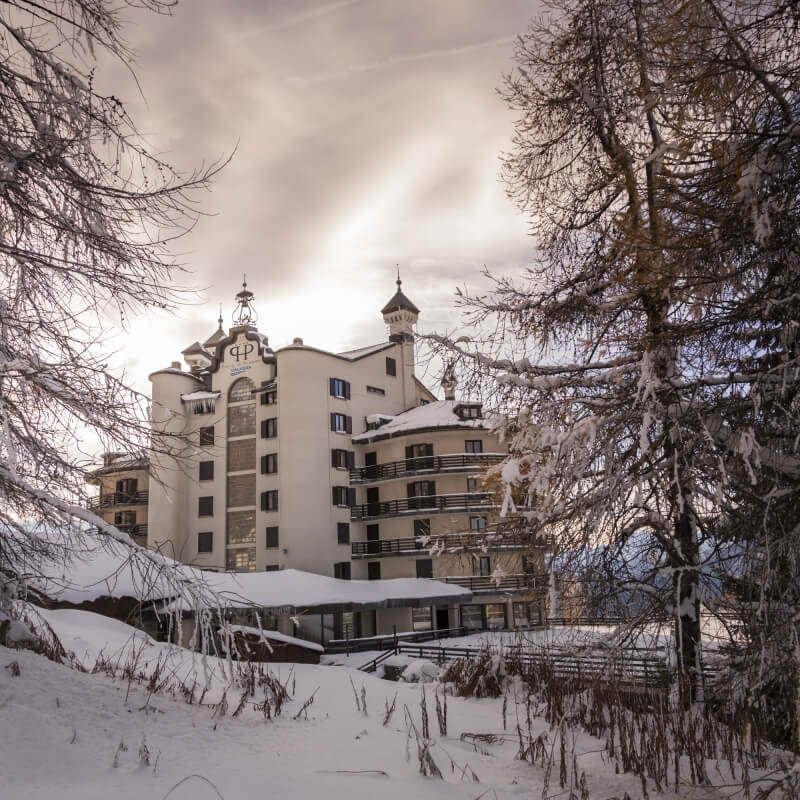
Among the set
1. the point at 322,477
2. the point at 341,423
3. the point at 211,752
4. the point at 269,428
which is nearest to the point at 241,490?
the point at 269,428

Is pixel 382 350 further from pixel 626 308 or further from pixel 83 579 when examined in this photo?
pixel 626 308

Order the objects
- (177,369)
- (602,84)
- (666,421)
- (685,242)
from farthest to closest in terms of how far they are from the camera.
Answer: (177,369) → (602,84) → (666,421) → (685,242)

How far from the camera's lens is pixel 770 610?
4.63 m

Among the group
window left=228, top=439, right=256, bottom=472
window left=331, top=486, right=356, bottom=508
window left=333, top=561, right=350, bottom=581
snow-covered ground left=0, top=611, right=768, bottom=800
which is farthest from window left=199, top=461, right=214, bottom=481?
snow-covered ground left=0, top=611, right=768, bottom=800

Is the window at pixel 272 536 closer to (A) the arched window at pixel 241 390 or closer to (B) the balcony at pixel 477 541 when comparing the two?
(A) the arched window at pixel 241 390

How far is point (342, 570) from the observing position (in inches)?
1673

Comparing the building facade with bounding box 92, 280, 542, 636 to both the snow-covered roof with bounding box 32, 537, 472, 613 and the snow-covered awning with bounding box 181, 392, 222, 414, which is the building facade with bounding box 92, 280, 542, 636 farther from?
the snow-covered roof with bounding box 32, 537, 472, 613

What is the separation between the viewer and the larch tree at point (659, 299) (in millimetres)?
4848

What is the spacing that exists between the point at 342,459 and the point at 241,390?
8.82m

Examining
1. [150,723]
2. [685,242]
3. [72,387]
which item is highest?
[685,242]

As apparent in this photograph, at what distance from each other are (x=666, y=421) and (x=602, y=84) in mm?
4533

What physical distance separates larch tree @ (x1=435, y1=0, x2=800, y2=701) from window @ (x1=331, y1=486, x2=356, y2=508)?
35087mm

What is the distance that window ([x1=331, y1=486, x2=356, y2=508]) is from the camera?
4319 centimetres

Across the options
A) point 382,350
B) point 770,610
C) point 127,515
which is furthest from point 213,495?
point 770,610
